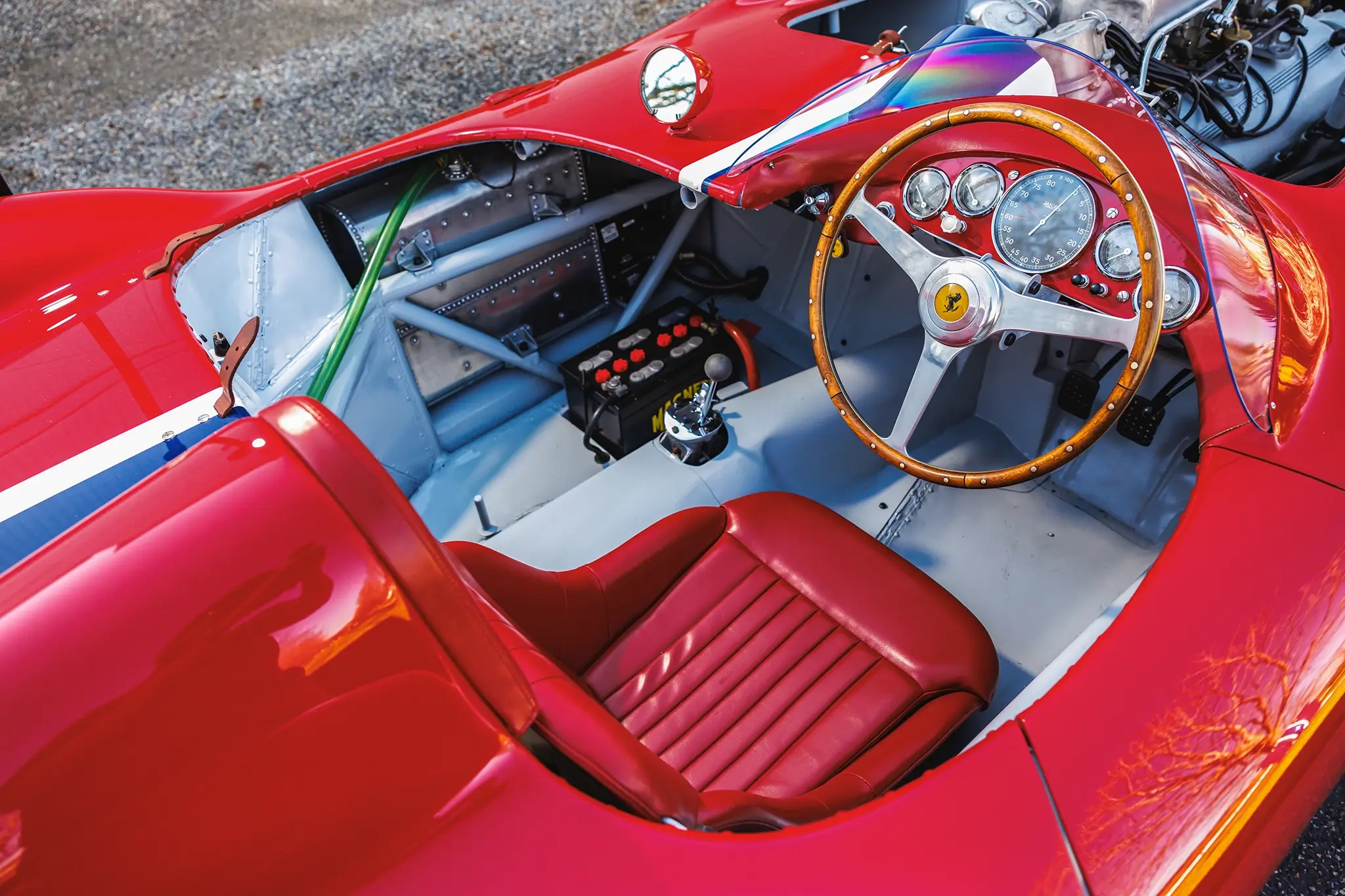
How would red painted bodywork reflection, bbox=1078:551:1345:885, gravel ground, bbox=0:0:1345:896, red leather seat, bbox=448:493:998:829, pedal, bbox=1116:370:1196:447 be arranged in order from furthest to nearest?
gravel ground, bbox=0:0:1345:896
pedal, bbox=1116:370:1196:447
red leather seat, bbox=448:493:998:829
red painted bodywork reflection, bbox=1078:551:1345:885

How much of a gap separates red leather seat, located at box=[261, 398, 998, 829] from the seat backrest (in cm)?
21

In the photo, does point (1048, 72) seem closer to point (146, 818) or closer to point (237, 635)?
point (237, 635)

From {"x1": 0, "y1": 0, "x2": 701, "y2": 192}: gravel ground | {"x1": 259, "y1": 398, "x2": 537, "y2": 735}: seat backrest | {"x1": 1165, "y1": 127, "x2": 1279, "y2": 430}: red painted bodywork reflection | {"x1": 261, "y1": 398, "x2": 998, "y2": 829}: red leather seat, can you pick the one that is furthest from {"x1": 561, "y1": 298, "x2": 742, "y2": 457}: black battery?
{"x1": 0, "y1": 0, "x2": 701, "y2": 192}: gravel ground

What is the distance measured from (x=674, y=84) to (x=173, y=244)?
43.2 inches

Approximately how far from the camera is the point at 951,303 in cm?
145

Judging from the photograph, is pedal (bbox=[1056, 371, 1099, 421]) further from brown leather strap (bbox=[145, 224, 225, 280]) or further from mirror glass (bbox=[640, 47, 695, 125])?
brown leather strap (bbox=[145, 224, 225, 280])

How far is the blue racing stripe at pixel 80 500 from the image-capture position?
144 cm

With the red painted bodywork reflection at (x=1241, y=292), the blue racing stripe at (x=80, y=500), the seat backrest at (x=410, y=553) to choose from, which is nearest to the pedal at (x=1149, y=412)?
the red painted bodywork reflection at (x=1241, y=292)

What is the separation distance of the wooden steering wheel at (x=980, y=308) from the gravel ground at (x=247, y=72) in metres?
3.29

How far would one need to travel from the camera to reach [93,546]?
0.84 metres

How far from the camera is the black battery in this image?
91.0 inches

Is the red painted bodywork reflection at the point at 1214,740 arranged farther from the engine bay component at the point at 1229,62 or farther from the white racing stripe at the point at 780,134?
the engine bay component at the point at 1229,62

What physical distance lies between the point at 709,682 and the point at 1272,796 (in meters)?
0.86

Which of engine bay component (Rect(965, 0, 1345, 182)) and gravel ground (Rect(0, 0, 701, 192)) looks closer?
engine bay component (Rect(965, 0, 1345, 182))
